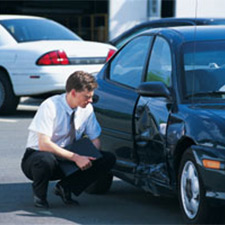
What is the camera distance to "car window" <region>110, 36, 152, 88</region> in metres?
7.57

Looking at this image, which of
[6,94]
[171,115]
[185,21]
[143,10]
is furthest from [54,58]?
[143,10]

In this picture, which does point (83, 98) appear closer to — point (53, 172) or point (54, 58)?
point (53, 172)

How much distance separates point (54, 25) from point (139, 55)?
752 centimetres

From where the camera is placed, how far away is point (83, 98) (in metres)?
7.16

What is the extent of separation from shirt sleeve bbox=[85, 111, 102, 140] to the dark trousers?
0.18m

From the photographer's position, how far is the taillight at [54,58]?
13.6 m

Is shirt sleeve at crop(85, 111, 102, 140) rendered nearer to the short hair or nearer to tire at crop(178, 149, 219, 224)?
the short hair

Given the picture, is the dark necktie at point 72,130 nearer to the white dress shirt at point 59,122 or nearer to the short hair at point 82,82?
→ the white dress shirt at point 59,122

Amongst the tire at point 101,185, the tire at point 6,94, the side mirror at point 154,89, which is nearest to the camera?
the side mirror at point 154,89

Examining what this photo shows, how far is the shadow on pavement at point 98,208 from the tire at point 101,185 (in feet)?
0.21

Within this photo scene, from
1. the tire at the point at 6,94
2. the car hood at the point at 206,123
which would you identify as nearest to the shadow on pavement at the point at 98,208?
the car hood at the point at 206,123

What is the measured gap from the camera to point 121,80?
7812 mm

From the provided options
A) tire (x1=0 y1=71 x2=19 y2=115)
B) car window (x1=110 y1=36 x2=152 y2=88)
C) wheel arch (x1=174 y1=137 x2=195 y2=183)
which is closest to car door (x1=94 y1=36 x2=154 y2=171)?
car window (x1=110 y1=36 x2=152 y2=88)

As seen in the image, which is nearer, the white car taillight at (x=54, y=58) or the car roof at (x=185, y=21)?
the white car taillight at (x=54, y=58)
